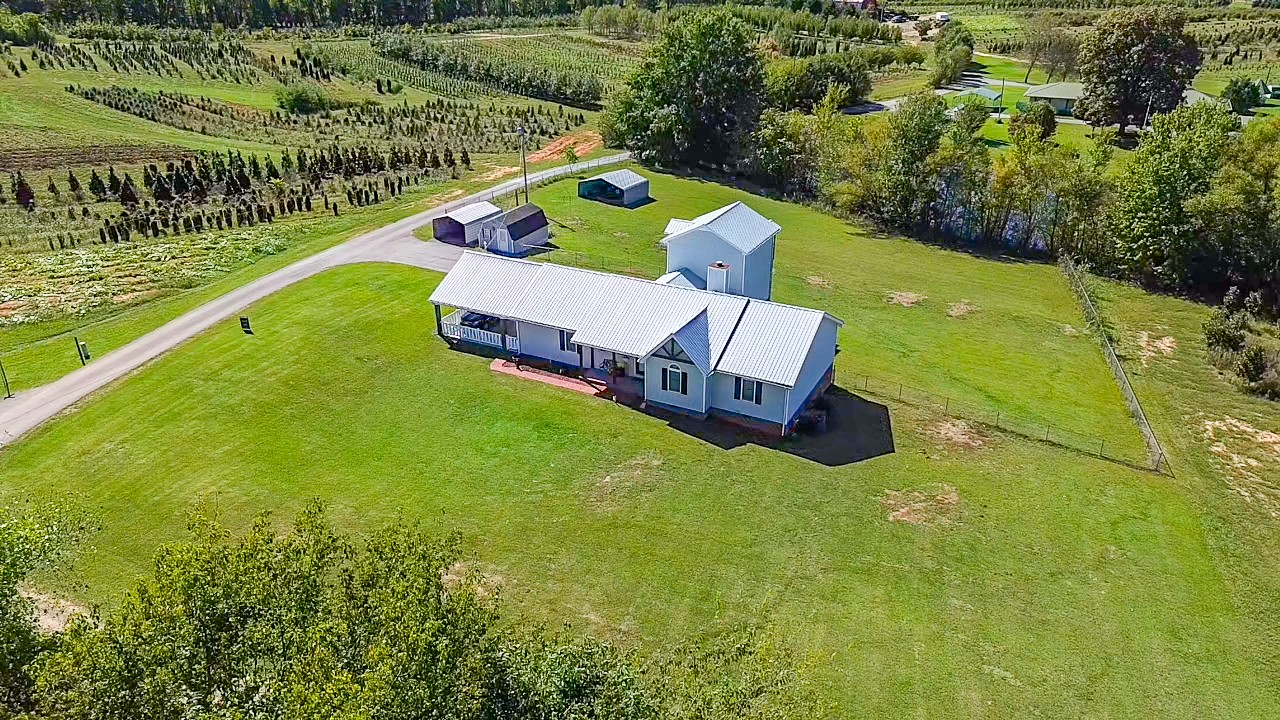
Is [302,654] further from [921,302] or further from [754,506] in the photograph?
[921,302]

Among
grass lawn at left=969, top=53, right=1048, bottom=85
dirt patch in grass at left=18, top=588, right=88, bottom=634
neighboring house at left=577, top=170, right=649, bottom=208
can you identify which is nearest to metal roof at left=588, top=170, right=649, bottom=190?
neighboring house at left=577, top=170, right=649, bottom=208

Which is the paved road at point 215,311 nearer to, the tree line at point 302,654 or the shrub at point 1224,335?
the tree line at point 302,654

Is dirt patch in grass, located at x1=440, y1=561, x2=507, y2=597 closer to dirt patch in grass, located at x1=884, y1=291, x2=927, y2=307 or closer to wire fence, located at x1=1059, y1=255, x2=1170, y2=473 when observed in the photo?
wire fence, located at x1=1059, y1=255, x2=1170, y2=473

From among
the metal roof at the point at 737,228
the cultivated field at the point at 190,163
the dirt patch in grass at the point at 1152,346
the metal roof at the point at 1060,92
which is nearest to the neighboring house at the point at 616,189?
the cultivated field at the point at 190,163

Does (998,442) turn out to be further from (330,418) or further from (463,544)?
(330,418)

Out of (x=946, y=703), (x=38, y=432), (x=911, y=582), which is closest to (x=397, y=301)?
(x=38, y=432)

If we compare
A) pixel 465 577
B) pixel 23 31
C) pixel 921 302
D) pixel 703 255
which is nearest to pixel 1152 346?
pixel 921 302

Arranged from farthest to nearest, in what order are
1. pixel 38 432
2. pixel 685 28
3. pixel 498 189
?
pixel 685 28 → pixel 498 189 → pixel 38 432
